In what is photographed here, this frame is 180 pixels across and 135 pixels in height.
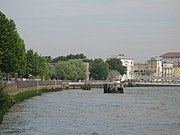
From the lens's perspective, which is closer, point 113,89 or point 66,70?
point 113,89

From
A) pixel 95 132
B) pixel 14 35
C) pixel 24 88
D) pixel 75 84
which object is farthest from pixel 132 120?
pixel 75 84

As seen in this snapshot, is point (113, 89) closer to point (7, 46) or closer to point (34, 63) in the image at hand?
point (34, 63)

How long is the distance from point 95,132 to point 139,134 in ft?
9.46

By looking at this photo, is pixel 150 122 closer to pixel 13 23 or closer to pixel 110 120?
pixel 110 120

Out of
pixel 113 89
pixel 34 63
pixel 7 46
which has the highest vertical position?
pixel 7 46

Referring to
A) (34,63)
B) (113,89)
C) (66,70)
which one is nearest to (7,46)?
(34,63)

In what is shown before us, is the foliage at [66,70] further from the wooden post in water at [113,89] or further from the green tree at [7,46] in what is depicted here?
the green tree at [7,46]

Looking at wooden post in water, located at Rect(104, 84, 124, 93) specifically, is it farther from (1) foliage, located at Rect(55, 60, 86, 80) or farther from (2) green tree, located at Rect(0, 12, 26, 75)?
(1) foliage, located at Rect(55, 60, 86, 80)

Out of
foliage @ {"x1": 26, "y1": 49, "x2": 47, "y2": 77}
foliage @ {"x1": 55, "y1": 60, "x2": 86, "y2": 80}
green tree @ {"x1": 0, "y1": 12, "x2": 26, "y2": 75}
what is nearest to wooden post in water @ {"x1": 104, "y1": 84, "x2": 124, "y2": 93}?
foliage @ {"x1": 26, "y1": 49, "x2": 47, "y2": 77}

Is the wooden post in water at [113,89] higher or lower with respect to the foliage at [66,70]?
lower

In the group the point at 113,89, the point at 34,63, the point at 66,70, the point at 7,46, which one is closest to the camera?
the point at 7,46

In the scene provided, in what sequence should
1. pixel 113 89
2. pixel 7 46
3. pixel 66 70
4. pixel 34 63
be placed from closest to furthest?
1. pixel 7 46
2. pixel 34 63
3. pixel 113 89
4. pixel 66 70

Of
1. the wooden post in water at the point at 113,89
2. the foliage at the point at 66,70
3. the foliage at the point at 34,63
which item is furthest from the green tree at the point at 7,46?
the foliage at the point at 66,70

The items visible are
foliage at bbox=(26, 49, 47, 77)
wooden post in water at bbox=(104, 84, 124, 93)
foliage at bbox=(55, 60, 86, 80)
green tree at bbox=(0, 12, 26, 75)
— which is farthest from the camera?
foliage at bbox=(55, 60, 86, 80)
